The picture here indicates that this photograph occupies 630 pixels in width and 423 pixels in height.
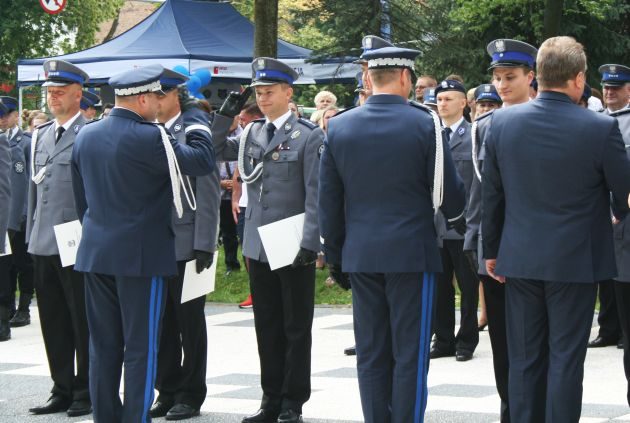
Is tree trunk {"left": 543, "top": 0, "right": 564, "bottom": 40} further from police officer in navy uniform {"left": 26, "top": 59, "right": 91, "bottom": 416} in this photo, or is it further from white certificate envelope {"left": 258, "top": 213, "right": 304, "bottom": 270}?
white certificate envelope {"left": 258, "top": 213, "right": 304, "bottom": 270}

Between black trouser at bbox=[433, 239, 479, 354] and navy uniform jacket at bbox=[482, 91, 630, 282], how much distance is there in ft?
12.9

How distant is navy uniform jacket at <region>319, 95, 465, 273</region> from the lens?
6520 mm

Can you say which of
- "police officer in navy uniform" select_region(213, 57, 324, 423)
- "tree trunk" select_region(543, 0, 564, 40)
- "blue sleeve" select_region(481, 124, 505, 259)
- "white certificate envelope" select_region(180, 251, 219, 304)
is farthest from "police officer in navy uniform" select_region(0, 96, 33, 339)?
"tree trunk" select_region(543, 0, 564, 40)

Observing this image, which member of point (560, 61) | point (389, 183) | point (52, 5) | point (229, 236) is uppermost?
point (52, 5)

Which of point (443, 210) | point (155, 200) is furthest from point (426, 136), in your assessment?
point (155, 200)

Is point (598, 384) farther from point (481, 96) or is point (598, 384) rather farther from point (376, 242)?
point (376, 242)

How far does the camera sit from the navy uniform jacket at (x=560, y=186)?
20.1ft

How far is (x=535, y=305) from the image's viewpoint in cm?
634

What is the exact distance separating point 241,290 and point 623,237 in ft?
24.2

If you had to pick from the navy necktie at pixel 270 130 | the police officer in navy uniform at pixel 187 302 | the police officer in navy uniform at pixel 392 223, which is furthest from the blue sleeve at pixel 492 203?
the police officer in navy uniform at pixel 187 302

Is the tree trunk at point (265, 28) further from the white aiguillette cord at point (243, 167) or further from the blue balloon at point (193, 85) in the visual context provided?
the white aiguillette cord at point (243, 167)

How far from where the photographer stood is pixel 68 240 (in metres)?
8.30

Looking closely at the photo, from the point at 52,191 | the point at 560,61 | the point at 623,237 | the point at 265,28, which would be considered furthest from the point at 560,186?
the point at 265,28

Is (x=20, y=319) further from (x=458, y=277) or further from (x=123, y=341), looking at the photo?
(x=123, y=341)
